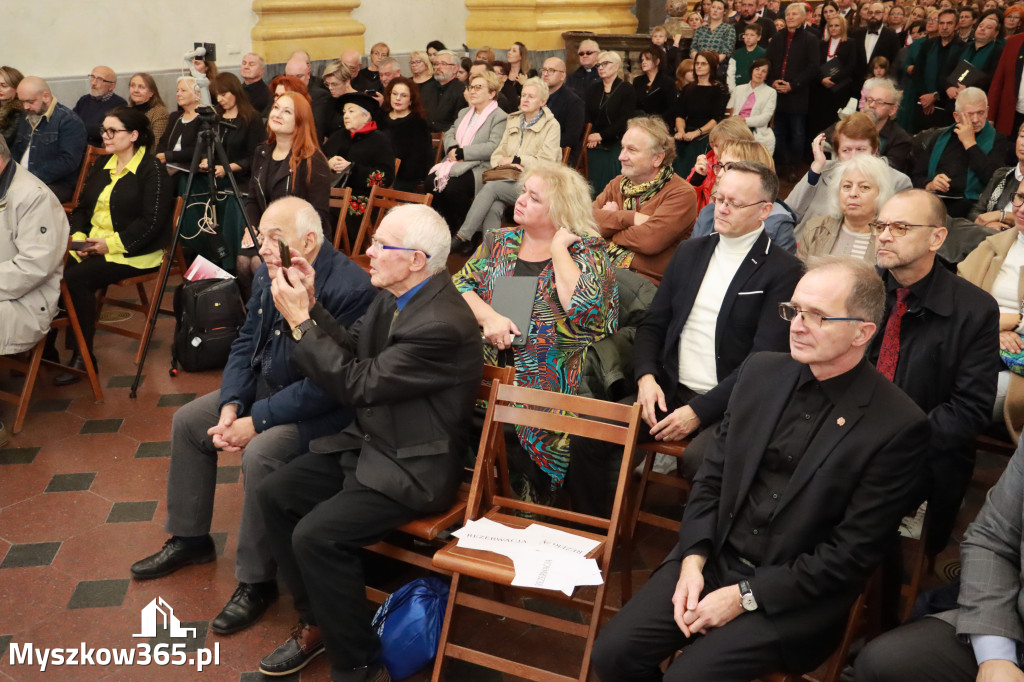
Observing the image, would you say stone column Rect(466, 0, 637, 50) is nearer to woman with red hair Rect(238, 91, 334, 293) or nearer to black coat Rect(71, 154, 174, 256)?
woman with red hair Rect(238, 91, 334, 293)

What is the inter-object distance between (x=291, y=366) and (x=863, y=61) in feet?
28.9

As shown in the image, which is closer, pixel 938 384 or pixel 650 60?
pixel 938 384

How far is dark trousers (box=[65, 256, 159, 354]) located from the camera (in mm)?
5023

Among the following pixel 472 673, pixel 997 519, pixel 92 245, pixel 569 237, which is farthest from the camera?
pixel 92 245

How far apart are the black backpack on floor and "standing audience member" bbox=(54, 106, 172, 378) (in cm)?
35

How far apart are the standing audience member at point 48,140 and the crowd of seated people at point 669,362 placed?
1.31 m

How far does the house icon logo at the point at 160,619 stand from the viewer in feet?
10.5

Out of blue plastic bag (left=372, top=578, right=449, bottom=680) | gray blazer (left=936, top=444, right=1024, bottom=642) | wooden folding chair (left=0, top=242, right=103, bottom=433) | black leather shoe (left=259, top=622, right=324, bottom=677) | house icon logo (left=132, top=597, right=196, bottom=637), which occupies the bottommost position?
house icon logo (left=132, top=597, right=196, bottom=637)

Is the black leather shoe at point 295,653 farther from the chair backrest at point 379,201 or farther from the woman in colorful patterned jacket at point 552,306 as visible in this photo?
the chair backrest at point 379,201

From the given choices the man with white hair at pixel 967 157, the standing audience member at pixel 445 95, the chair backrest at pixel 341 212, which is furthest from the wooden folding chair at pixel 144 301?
the man with white hair at pixel 967 157

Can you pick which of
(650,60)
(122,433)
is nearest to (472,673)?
(122,433)

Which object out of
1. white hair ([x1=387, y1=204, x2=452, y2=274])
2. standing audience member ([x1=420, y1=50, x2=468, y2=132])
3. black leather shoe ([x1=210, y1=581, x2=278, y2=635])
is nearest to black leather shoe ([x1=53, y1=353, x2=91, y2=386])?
black leather shoe ([x1=210, y1=581, x2=278, y2=635])

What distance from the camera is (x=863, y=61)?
1023 centimetres

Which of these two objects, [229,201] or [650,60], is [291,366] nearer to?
[229,201]
